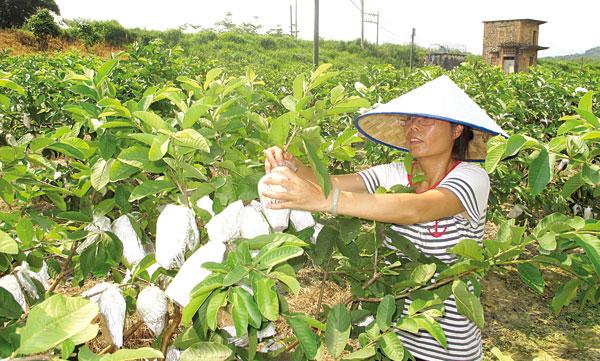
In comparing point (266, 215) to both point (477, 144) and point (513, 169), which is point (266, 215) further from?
point (513, 169)

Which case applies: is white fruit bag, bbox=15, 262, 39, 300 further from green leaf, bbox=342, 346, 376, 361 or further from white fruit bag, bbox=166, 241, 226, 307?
green leaf, bbox=342, 346, 376, 361

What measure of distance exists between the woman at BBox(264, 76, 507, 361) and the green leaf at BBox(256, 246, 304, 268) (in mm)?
281

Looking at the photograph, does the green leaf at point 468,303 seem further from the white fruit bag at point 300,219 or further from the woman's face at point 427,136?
the woman's face at point 427,136

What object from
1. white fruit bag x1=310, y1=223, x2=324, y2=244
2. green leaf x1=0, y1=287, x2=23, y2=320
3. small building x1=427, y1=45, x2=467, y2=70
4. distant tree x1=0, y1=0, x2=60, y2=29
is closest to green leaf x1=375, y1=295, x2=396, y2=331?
white fruit bag x1=310, y1=223, x2=324, y2=244

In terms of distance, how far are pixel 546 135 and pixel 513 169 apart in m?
0.68

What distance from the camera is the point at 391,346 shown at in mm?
878

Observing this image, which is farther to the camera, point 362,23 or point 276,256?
point 362,23

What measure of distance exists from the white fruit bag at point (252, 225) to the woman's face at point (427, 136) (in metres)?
0.66

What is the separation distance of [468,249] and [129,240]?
0.59 meters

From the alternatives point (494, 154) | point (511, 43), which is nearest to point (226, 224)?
point (494, 154)

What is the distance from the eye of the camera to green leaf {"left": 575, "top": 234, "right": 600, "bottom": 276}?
86 cm

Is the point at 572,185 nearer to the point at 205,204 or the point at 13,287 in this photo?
the point at 205,204

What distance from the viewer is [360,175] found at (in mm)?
1485

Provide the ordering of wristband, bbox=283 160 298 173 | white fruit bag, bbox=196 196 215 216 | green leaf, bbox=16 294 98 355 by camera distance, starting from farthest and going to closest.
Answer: wristband, bbox=283 160 298 173 → white fruit bag, bbox=196 196 215 216 → green leaf, bbox=16 294 98 355
